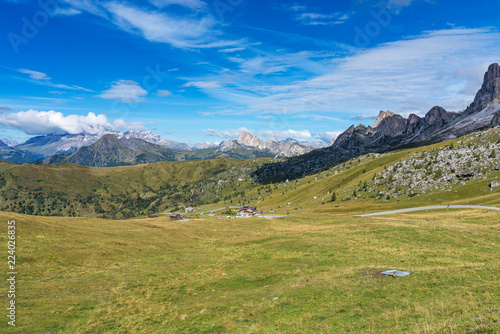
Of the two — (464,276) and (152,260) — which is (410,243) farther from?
(152,260)

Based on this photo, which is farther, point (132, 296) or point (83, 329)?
point (132, 296)

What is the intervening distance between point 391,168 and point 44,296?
20645cm

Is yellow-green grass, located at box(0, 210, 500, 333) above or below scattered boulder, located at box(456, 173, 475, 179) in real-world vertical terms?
below

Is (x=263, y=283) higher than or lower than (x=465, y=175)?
lower

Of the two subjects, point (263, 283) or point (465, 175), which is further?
point (465, 175)

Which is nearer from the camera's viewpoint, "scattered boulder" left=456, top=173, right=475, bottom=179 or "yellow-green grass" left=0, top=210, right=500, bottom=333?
"yellow-green grass" left=0, top=210, right=500, bottom=333

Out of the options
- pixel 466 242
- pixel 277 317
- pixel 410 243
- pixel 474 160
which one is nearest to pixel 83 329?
pixel 277 317

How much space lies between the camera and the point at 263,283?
3388 centimetres

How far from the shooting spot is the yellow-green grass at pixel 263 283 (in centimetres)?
2006

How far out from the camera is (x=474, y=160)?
151500 millimetres

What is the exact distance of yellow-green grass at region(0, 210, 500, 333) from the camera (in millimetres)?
20062

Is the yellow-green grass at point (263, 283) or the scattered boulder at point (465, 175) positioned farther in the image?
the scattered boulder at point (465, 175)

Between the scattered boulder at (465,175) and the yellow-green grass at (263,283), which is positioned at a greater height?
the scattered boulder at (465,175)

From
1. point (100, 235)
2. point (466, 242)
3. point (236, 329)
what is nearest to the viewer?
point (236, 329)
